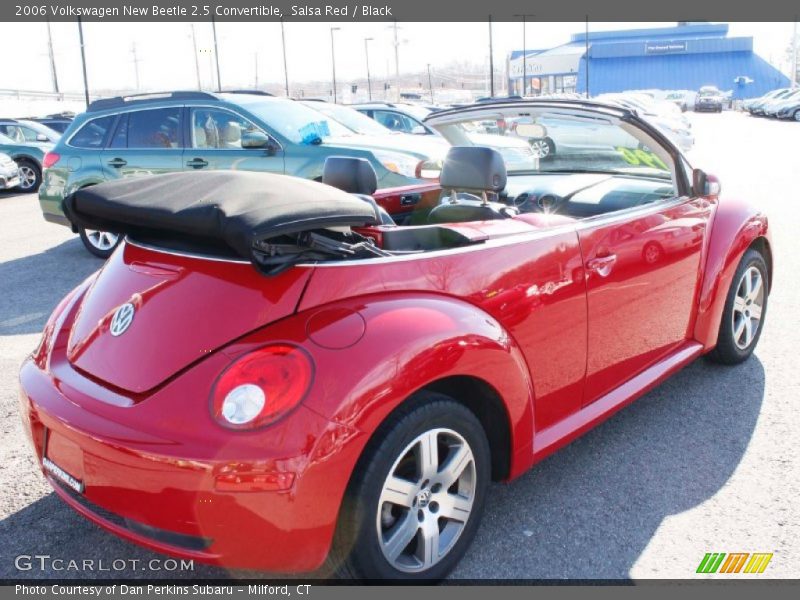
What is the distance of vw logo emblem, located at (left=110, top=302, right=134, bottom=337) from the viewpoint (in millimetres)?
2508

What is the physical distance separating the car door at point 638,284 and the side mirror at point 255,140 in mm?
5135

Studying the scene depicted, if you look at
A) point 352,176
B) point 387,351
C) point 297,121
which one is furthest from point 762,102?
point 387,351

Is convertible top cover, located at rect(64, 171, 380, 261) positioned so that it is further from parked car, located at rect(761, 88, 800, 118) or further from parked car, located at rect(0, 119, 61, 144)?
parked car, located at rect(761, 88, 800, 118)

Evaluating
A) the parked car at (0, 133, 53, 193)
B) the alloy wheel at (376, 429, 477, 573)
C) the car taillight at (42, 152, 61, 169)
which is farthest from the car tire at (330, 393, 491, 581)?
the parked car at (0, 133, 53, 193)

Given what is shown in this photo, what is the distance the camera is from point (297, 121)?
8.38 meters

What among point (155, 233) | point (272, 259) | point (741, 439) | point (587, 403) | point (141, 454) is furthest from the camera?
point (741, 439)

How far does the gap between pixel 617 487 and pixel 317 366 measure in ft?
5.43

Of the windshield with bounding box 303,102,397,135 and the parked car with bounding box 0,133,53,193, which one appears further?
the parked car with bounding box 0,133,53,193

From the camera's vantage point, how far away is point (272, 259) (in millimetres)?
2332

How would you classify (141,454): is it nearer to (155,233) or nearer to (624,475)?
(155,233)

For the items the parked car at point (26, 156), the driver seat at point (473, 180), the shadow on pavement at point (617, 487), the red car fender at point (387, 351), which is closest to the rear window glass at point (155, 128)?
the driver seat at point (473, 180)

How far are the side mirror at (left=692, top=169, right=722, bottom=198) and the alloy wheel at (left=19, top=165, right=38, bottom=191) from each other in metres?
16.8

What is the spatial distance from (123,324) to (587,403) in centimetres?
191

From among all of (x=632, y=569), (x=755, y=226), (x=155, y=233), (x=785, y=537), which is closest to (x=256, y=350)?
(x=155, y=233)
